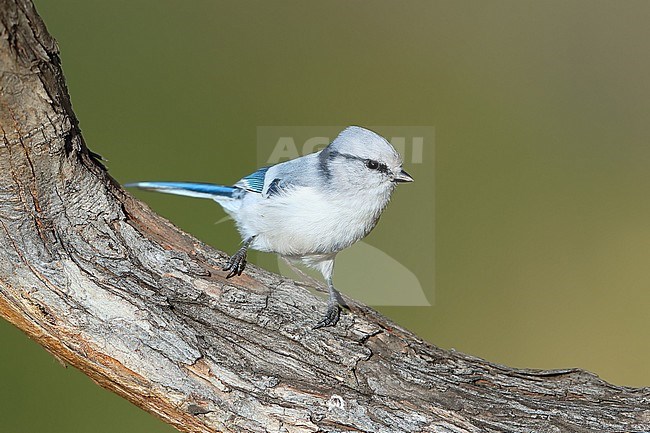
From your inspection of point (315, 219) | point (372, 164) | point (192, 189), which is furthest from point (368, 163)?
point (192, 189)

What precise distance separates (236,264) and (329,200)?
0.17 metres

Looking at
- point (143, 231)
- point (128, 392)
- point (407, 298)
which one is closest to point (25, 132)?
point (143, 231)

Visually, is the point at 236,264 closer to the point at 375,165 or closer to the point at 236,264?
the point at 236,264

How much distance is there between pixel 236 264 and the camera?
1.10 meters

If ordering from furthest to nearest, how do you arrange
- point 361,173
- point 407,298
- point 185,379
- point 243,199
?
point 407,298
point 243,199
point 361,173
point 185,379

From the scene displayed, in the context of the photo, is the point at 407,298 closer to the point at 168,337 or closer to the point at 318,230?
the point at 318,230

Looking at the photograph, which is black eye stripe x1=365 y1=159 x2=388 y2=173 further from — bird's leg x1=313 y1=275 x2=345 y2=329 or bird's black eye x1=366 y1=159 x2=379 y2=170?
bird's leg x1=313 y1=275 x2=345 y2=329

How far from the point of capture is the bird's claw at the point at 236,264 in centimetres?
109

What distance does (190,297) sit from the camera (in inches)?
40.6

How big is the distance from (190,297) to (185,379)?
0.13 metres

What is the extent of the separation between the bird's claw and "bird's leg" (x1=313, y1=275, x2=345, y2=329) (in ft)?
0.48

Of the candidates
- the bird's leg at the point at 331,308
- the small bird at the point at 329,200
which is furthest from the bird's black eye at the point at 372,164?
the bird's leg at the point at 331,308

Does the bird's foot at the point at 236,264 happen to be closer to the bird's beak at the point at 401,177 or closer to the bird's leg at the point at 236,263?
the bird's leg at the point at 236,263

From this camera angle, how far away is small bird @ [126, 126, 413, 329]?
1.11m
